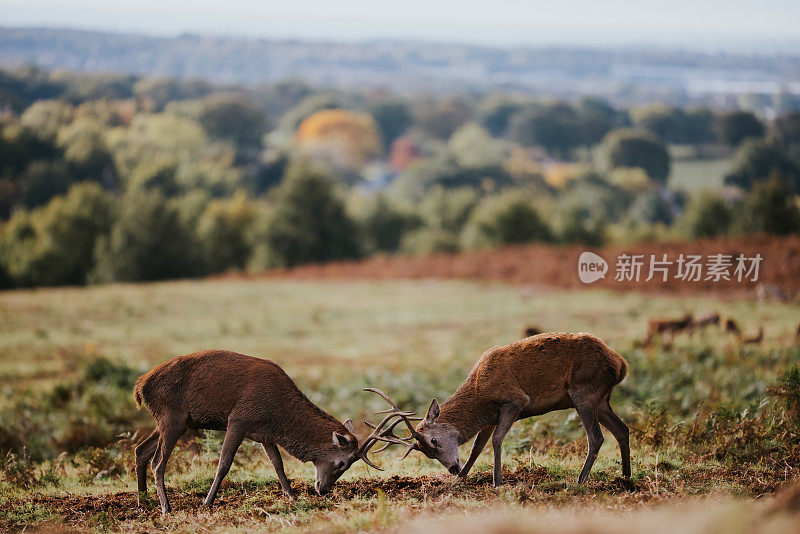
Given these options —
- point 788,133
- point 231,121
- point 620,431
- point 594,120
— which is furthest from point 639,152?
point 620,431

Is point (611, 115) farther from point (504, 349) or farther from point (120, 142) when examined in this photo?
point (504, 349)

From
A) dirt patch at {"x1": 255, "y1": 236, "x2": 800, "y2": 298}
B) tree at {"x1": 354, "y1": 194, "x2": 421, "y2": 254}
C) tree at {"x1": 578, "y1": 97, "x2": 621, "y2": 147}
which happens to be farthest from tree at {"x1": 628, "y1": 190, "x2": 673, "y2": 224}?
dirt patch at {"x1": 255, "y1": 236, "x2": 800, "y2": 298}

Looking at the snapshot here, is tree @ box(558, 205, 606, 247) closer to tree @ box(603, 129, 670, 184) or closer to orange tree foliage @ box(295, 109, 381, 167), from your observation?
tree @ box(603, 129, 670, 184)

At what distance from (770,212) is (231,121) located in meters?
93.6

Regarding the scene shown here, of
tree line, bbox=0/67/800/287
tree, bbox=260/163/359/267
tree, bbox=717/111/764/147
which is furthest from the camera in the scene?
tree, bbox=717/111/764/147

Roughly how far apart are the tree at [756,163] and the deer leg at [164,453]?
72.6 metres

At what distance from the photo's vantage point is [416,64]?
188250 millimetres

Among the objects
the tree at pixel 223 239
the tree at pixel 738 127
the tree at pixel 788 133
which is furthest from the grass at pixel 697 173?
the tree at pixel 223 239

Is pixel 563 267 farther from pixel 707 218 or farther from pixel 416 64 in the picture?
pixel 416 64

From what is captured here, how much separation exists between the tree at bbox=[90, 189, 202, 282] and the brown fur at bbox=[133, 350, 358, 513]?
169 feet

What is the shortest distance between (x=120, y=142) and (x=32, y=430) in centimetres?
8938

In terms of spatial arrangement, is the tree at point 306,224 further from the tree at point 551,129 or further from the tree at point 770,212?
the tree at point 551,129

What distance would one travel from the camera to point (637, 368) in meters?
17.8

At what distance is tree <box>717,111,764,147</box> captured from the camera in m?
79.4
